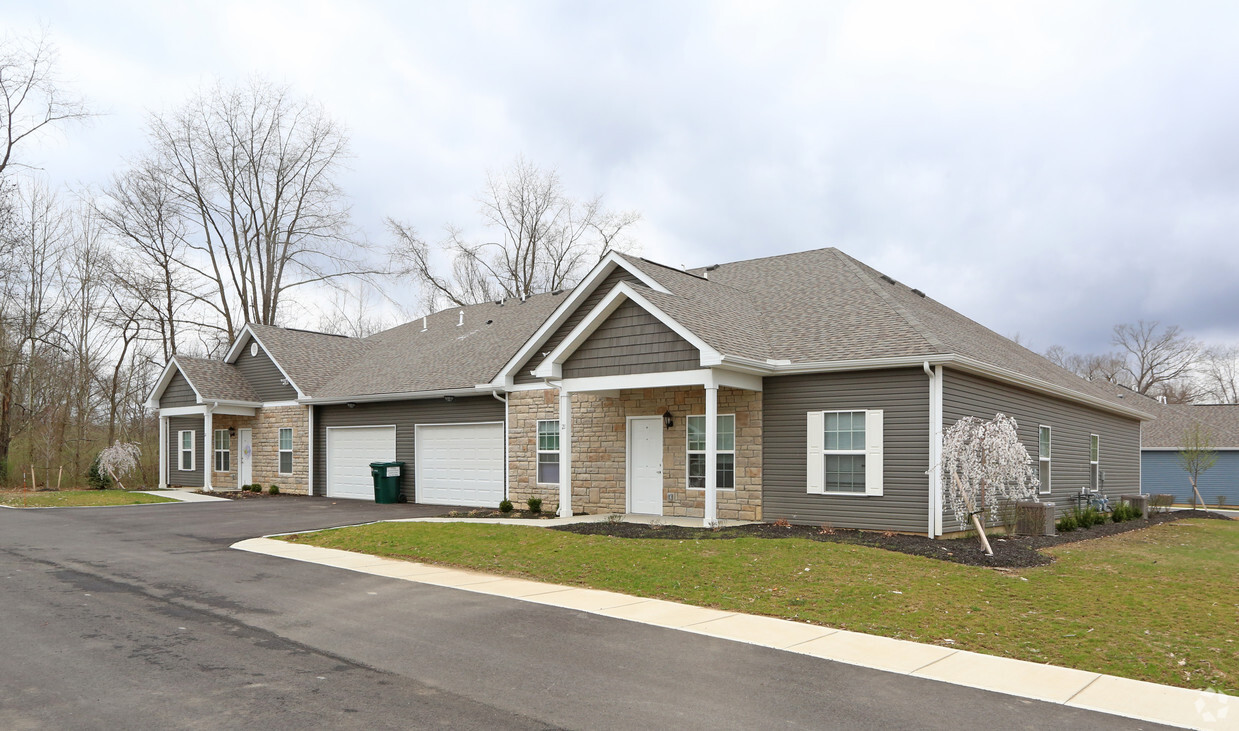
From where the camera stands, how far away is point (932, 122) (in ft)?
56.0

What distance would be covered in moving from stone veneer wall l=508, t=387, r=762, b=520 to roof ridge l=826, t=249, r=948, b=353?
10.2 feet

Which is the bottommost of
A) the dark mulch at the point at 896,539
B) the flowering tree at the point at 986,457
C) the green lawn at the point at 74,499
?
the green lawn at the point at 74,499

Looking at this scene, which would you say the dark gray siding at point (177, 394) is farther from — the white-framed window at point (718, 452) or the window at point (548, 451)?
the white-framed window at point (718, 452)

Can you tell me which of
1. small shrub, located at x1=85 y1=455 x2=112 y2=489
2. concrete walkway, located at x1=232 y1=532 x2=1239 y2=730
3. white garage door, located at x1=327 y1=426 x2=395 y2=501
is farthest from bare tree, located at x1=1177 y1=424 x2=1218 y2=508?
small shrub, located at x1=85 y1=455 x2=112 y2=489

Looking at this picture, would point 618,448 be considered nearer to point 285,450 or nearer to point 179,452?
point 285,450

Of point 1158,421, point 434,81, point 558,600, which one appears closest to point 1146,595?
point 558,600

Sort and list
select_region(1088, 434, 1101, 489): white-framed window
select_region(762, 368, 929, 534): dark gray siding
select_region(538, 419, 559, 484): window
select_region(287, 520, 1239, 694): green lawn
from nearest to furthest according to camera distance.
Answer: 1. select_region(287, 520, 1239, 694): green lawn
2. select_region(762, 368, 929, 534): dark gray siding
3. select_region(538, 419, 559, 484): window
4. select_region(1088, 434, 1101, 489): white-framed window

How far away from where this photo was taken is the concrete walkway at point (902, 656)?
19.0 ft

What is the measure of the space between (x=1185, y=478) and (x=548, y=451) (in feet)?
105

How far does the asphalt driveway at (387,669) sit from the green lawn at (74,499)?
42.6 feet

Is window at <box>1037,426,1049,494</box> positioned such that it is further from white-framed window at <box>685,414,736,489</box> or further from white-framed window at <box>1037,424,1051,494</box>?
white-framed window at <box>685,414,736,489</box>

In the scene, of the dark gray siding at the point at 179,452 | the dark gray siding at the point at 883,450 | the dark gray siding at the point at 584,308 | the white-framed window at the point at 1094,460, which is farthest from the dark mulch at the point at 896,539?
the dark gray siding at the point at 179,452

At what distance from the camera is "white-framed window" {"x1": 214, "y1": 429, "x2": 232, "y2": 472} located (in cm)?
2697

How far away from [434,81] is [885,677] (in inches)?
559
